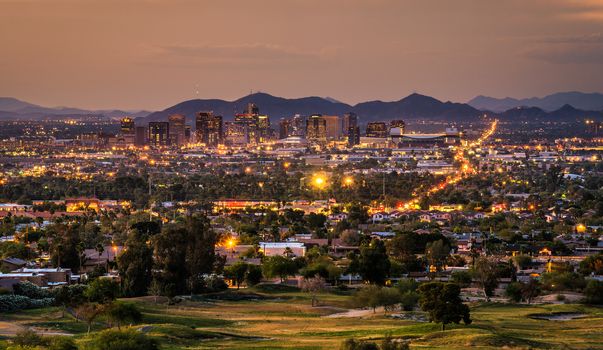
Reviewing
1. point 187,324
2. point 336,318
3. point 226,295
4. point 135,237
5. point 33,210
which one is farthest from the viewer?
point 33,210

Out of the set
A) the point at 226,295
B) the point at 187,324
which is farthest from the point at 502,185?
the point at 187,324

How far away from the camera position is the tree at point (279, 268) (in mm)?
66312

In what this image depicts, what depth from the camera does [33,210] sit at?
11475 cm

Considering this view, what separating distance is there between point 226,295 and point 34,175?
12955 cm

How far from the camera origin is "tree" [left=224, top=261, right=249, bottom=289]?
6406cm

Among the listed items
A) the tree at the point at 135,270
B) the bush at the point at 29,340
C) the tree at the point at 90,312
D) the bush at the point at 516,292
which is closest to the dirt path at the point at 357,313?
the bush at the point at 516,292

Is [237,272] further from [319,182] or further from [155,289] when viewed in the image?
[319,182]

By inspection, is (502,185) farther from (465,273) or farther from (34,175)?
(465,273)

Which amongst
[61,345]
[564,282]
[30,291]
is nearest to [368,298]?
[564,282]

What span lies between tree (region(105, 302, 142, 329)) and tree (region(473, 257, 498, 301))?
21423 mm

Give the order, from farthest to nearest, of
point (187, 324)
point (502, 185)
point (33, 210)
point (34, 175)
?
point (34, 175) < point (502, 185) < point (33, 210) < point (187, 324)

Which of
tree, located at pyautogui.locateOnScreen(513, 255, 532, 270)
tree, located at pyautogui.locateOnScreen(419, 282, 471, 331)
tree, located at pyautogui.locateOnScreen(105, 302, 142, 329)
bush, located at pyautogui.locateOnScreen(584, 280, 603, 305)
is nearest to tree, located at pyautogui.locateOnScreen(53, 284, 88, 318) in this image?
tree, located at pyautogui.locateOnScreen(105, 302, 142, 329)

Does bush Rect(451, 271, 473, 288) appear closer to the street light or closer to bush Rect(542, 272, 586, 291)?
bush Rect(542, 272, 586, 291)

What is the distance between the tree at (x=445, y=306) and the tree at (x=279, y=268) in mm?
19030
